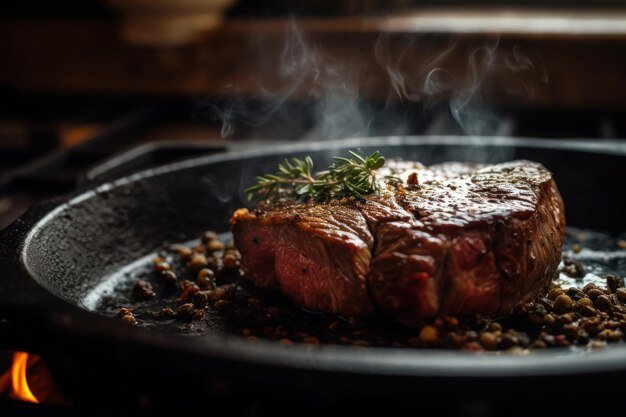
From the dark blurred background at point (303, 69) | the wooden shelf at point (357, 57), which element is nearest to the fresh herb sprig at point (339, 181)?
the dark blurred background at point (303, 69)

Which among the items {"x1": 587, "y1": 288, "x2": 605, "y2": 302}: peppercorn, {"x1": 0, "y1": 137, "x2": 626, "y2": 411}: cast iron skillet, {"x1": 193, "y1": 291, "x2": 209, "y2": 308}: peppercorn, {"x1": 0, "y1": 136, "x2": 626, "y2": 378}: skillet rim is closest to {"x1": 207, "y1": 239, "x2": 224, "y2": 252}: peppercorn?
{"x1": 0, "y1": 137, "x2": 626, "y2": 411}: cast iron skillet

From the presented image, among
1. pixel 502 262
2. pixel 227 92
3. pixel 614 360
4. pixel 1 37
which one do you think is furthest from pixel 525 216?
pixel 1 37

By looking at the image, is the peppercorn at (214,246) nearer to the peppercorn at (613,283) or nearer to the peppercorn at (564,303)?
the peppercorn at (564,303)

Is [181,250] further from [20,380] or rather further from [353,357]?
[353,357]

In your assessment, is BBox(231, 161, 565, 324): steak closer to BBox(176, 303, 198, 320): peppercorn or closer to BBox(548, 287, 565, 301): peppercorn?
BBox(548, 287, 565, 301): peppercorn

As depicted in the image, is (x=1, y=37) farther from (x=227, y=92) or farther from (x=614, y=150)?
(x=614, y=150)

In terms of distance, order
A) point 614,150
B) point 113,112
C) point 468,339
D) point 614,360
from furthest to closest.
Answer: point 113,112
point 614,150
point 468,339
point 614,360
